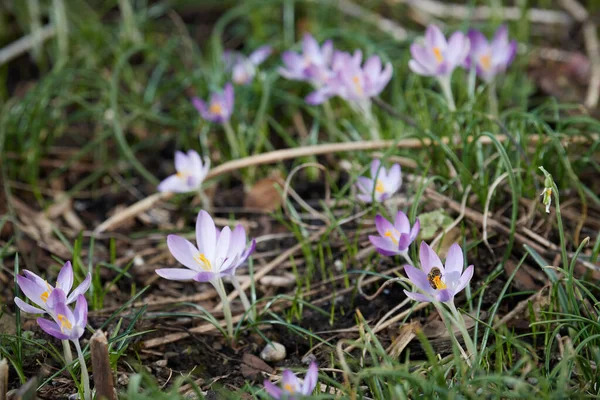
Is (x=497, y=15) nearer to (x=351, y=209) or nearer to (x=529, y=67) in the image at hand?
(x=529, y=67)

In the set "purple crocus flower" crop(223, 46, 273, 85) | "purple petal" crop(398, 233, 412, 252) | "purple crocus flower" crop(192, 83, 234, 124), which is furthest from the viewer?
"purple crocus flower" crop(223, 46, 273, 85)

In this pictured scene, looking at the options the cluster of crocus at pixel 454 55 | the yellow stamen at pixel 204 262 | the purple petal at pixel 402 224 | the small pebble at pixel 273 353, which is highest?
the cluster of crocus at pixel 454 55

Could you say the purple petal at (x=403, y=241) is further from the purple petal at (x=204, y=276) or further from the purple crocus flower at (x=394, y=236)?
the purple petal at (x=204, y=276)

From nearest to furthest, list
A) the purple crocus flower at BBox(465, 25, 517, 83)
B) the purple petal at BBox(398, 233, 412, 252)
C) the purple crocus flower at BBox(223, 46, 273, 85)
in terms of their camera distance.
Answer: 1. the purple petal at BBox(398, 233, 412, 252)
2. the purple crocus flower at BBox(465, 25, 517, 83)
3. the purple crocus flower at BBox(223, 46, 273, 85)

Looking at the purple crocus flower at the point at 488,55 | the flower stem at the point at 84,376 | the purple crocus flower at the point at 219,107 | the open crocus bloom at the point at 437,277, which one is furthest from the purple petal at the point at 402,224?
the purple crocus flower at the point at 219,107

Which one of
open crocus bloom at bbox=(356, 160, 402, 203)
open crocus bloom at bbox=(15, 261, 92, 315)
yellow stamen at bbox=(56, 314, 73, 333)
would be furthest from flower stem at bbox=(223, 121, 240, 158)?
yellow stamen at bbox=(56, 314, 73, 333)

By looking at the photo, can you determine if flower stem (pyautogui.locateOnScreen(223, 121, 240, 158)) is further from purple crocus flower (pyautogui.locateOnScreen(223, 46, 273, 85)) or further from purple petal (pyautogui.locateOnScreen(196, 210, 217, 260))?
purple petal (pyautogui.locateOnScreen(196, 210, 217, 260))

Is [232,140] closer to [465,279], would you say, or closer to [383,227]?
[383,227]
